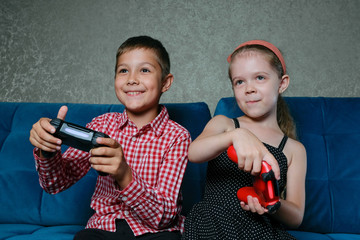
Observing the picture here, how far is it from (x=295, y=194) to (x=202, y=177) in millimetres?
399

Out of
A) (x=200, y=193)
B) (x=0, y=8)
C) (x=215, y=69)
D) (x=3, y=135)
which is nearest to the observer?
(x=200, y=193)

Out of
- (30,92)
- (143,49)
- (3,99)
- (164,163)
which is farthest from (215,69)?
(3,99)

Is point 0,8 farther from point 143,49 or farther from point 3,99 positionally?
point 143,49

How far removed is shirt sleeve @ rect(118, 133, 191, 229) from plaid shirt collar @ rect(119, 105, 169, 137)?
81mm

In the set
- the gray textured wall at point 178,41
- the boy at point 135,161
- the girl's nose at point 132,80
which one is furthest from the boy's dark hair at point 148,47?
the gray textured wall at point 178,41

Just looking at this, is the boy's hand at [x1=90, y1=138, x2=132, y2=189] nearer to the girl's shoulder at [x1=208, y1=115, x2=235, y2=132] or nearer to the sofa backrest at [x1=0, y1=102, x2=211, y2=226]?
the girl's shoulder at [x1=208, y1=115, x2=235, y2=132]

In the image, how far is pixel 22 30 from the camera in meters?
1.91

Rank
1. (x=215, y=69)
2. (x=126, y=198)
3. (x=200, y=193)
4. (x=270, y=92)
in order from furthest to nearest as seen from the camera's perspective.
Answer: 1. (x=215, y=69)
2. (x=200, y=193)
3. (x=270, y=92)
4. (x=126, y=198)

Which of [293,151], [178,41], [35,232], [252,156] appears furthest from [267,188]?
[178,41]

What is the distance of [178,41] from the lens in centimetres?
182

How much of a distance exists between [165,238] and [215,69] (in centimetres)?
106

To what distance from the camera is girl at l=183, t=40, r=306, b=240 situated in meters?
0.92

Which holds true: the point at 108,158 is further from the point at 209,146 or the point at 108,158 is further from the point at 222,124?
the point at 222,124

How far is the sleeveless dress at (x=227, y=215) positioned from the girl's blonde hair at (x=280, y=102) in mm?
195
